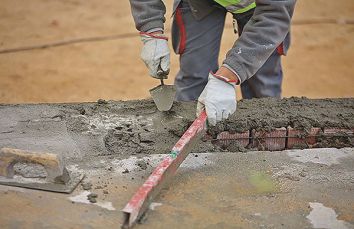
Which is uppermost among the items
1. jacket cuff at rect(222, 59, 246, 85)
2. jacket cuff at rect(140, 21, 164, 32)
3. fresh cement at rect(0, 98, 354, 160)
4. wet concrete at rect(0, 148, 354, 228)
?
jacket cuff at rect(140, 21, 164, 32)

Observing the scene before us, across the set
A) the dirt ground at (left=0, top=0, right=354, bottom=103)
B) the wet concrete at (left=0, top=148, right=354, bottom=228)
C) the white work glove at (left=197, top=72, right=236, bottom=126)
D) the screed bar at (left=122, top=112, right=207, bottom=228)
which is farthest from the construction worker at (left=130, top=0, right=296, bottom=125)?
the dirt ground at (left=0, top=0, right=354, bottom=103)

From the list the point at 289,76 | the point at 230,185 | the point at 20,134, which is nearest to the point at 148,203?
the point at 230,185

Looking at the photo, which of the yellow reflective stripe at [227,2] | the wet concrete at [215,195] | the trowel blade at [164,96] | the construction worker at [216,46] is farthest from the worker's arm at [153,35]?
the wet concrete at [215,195]

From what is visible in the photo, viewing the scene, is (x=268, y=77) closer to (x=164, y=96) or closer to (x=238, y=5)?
(x=238, y=5)

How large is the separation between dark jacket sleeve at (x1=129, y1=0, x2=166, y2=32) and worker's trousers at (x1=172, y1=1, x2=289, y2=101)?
0.41 meters

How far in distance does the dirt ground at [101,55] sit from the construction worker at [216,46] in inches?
58.2

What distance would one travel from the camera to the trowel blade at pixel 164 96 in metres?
3.15

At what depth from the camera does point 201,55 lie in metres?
3.86

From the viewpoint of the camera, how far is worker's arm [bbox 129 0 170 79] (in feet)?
10.8

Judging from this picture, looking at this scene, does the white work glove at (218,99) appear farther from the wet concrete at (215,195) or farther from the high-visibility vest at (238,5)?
the high-visibility vest at (238,5)

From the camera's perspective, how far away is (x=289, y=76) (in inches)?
227

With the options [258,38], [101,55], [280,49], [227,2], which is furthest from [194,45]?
[101,55]

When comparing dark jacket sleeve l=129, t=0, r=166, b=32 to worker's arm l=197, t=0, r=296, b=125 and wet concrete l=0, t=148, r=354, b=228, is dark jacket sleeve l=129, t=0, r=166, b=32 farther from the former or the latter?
wet concrete l=0, t=148, r=354, b=228

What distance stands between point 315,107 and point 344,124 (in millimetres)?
238
